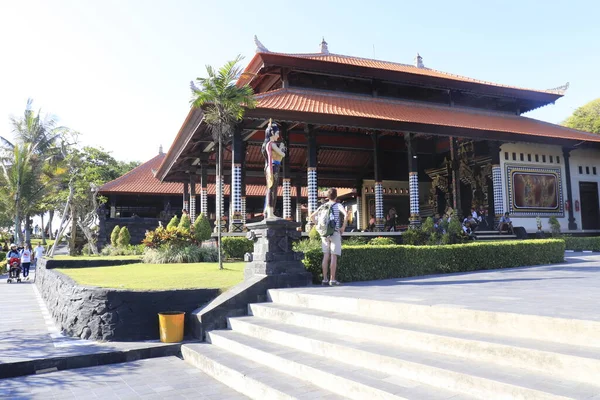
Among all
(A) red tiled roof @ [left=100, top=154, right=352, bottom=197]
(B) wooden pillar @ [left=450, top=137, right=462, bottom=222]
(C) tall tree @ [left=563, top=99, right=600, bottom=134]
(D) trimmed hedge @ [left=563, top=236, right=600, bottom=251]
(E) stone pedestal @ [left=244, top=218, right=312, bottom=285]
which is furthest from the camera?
(C) tall tree @ [left=563, top=99, right=600, bottom=134]

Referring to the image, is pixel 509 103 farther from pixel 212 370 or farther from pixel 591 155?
pixel 212 370

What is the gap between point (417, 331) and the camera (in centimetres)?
433

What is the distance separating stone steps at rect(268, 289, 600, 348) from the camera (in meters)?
3.56

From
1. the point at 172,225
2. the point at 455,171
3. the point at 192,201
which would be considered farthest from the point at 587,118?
the point at 172,225

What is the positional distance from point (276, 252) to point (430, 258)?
420 cm

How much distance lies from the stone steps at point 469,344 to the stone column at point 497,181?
15.5m

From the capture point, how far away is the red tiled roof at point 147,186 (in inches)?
1086

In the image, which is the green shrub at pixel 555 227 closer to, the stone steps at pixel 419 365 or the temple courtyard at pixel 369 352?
the temple courtyard at pixel 369 352

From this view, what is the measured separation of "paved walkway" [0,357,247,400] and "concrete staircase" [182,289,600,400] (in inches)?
9.0

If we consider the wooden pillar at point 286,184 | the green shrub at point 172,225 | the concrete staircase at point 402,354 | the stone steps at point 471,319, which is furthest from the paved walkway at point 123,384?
the wooden pillar at point 286,184

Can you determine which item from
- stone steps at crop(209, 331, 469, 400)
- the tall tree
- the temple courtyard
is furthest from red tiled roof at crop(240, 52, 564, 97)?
the tall tree

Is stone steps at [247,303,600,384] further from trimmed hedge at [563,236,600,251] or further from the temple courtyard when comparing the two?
trimmed hedge at [563,236,600,251]

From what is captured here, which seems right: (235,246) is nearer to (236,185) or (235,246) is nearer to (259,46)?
(236,185)

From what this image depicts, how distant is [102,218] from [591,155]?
25794 mm
